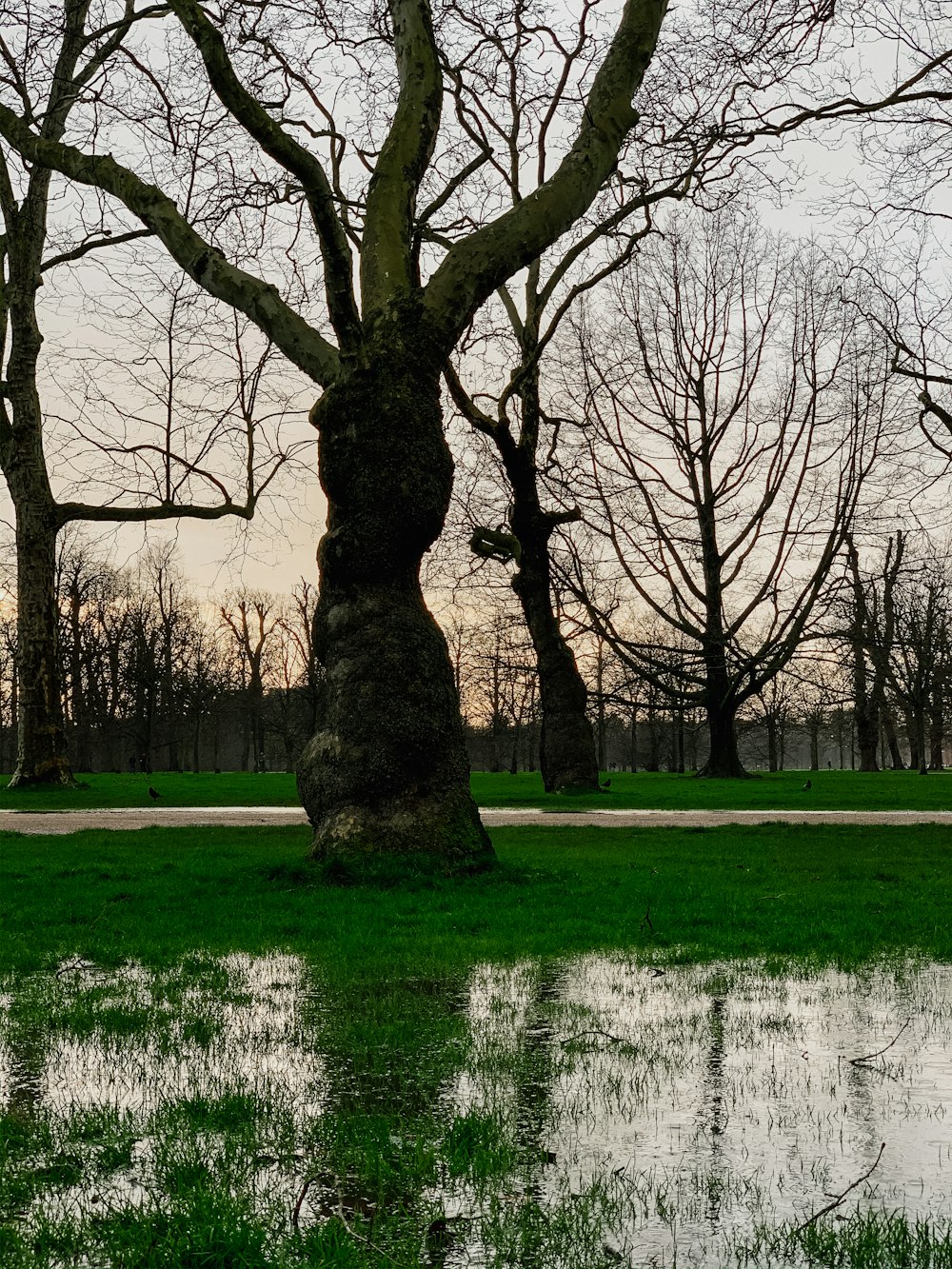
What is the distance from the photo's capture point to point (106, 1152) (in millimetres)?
3242

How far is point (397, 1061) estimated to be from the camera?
14.2 feet

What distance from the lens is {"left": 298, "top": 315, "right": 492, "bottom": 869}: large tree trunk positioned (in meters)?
9.88

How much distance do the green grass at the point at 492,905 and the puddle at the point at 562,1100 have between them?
0.81m

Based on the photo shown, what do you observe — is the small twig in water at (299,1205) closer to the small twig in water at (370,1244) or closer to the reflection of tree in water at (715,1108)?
the small twig in water at (370,1244)

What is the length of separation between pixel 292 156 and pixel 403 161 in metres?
1.47

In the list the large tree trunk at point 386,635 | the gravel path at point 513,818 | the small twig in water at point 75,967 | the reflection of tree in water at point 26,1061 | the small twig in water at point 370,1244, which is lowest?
the gravel path at point 513,818

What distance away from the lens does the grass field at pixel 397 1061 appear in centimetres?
271

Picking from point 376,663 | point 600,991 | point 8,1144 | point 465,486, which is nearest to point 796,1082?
point 600,991

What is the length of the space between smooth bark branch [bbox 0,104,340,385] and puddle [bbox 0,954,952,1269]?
666cm

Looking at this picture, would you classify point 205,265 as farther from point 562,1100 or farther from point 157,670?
point 157,670

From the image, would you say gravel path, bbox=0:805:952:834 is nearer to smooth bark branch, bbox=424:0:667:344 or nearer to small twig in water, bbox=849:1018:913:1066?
smooth bark branch, bbox=424:0:667:344

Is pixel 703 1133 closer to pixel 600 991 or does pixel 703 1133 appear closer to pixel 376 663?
pixel 600 991

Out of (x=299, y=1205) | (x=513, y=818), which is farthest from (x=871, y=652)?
(x=299, y=1205)

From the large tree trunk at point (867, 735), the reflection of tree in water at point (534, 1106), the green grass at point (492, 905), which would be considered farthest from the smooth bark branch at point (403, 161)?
the large tree trunk at point (867, 735)
